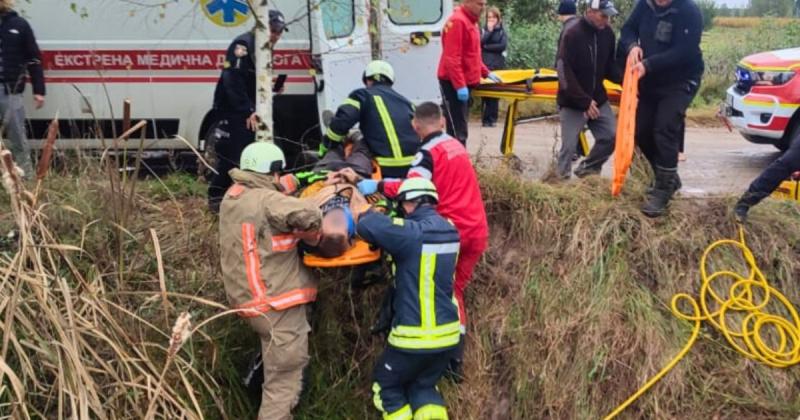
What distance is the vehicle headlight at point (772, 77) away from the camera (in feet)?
24.3

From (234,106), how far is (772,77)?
5172mm

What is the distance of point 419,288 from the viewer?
13.9ft

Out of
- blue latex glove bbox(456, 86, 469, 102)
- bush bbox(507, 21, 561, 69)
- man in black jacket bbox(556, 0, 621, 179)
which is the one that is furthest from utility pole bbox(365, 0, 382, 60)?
bush bbox(507, 21, 561, 69)

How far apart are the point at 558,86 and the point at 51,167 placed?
3.76 meters

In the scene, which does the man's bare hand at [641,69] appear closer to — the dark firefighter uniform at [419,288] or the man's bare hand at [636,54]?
the man's bare hand at [636,54]

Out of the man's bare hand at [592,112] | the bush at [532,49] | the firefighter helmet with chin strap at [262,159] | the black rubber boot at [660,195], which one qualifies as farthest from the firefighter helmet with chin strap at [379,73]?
the bush at [532,49]

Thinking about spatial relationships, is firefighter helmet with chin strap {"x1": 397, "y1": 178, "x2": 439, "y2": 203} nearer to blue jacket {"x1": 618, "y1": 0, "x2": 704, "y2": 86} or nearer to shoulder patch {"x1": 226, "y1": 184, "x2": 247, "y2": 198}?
shoulder patch {"x1": 226, "y1": 184, "x2": 247, "y2": 198}

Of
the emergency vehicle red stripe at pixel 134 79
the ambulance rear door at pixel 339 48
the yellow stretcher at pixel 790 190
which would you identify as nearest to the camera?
the yellow stretcher at pixel 790 190

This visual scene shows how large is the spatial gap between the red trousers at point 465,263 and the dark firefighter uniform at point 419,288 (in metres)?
0.34

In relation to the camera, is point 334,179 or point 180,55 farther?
point 180,55

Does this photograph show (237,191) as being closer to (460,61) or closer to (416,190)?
(416,190)

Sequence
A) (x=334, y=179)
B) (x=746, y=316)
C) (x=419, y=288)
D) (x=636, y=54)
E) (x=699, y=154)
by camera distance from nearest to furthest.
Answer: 1. (x=419, y=288)
2. (x=334, y=179)
3. (x=746, y=316)
4. (x=636, y=54)
5. (x=699, y=154)

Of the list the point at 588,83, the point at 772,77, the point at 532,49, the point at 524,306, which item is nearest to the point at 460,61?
the point at 588,83

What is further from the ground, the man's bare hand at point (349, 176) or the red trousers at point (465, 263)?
the man's bare hand at point (349, 176)
